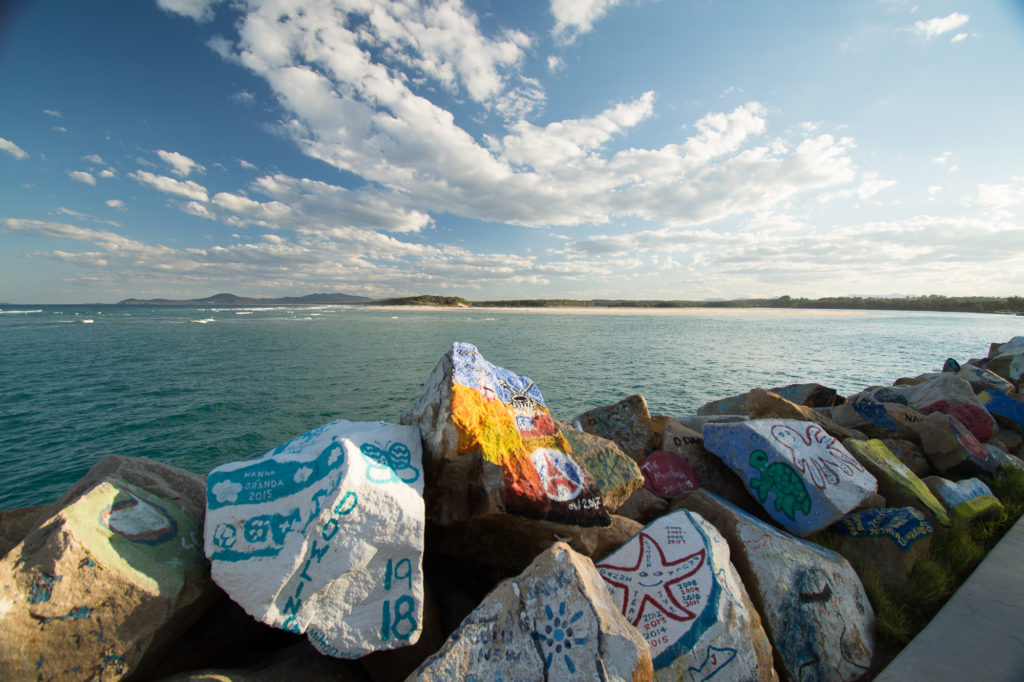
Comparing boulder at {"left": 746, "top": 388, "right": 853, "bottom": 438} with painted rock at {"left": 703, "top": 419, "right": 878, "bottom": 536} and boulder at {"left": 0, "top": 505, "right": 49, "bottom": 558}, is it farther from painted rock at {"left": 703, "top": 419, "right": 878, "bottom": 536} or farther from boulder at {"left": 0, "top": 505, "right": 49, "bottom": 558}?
boulder at {"left": 0, "top": 505, "right": 49, "bottom": 558}

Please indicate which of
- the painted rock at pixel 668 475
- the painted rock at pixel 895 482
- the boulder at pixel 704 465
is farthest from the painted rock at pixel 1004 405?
the painted rock at pixel 668 475

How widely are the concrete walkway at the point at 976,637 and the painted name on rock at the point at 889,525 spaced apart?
1.69 ft

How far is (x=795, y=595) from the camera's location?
3.30m

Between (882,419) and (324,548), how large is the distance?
9.12 metres

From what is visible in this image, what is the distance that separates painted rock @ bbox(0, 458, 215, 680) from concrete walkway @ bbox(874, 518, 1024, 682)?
5008mm

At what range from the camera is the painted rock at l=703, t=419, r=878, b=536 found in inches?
177

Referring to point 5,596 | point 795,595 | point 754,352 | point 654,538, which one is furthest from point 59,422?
point 754,352

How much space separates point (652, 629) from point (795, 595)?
4.59 feet

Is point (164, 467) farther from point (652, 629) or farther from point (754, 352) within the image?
point (754, 352)

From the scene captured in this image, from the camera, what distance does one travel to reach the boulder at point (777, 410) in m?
6.33

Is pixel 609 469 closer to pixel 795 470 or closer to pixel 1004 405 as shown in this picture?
pixel 795 470

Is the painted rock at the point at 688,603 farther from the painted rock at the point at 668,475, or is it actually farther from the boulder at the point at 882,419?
the boulder at the point at 882,419

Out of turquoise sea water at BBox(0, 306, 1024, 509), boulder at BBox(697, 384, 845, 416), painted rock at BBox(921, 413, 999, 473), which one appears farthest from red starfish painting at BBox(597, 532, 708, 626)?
turquoise sea water at BBox(0, 306, 1024, 509)

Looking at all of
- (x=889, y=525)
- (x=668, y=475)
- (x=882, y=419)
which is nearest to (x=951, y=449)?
(x=882, y=419)
